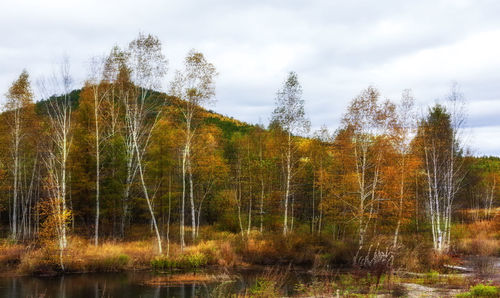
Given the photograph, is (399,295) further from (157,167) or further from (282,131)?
(157,167)

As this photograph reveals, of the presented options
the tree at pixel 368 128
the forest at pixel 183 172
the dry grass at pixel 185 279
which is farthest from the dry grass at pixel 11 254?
the tree at pixel 368 128

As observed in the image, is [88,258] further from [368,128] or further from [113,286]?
[368,128]

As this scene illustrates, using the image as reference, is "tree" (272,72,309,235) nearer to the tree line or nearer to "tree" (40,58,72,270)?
the tree line

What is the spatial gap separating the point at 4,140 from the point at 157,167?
13.5m

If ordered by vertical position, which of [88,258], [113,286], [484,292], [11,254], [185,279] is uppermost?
[484,292]

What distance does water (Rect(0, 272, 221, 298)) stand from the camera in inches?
773

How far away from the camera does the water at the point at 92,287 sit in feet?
64.4

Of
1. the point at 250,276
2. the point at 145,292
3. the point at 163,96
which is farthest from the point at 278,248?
the point at 163,96

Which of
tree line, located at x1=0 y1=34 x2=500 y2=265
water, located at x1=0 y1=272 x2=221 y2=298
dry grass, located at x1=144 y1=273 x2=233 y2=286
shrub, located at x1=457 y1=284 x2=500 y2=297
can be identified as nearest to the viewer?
shrub, located at x1=457 y1=284 x2=500 y2=297

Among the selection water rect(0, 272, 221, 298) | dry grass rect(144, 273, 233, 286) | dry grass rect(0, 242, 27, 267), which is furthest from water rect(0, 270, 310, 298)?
dry grass rect(0, 242, 27, 267)

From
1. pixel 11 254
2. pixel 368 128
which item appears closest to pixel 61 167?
pixel 11 254

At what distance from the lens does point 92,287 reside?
21484 mm

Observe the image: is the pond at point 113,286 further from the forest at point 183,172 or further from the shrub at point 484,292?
the shrub at point 484,292

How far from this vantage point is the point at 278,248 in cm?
3061
